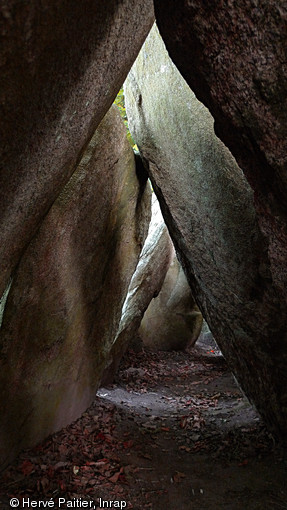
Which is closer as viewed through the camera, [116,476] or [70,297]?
[116,476]

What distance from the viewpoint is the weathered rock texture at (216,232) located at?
4.41 meters

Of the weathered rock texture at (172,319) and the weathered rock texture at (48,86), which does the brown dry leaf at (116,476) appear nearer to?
the weathered rock texture at (48,86)

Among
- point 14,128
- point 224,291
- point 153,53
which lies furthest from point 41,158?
point 153,53

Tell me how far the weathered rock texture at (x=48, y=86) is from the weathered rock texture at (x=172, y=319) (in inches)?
365

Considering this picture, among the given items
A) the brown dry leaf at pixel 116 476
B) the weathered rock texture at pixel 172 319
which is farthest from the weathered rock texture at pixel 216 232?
the weathered rock texture at pixel 172 319

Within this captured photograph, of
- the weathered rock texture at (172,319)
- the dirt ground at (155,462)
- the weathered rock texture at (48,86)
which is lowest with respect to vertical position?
the dirt ground at (155,462)

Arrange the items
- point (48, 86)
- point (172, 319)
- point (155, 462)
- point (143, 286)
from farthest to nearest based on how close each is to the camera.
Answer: point (172, 319) < point (143, 286) < point (155, 462) < point (48, 86)

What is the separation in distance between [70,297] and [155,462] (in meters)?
2.00

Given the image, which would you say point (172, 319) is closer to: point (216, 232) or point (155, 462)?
point (155, 462)

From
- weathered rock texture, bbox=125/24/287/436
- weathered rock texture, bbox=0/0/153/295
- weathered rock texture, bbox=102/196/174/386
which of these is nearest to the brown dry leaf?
weathered rock texture, bbox=125/24/287/436

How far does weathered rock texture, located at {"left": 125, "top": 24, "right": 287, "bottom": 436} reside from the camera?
4.41 m

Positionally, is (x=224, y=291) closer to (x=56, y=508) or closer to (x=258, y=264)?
(x=258, y=264)

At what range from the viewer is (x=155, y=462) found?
461 centimetres

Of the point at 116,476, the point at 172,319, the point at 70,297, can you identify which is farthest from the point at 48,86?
the point at 172,319
